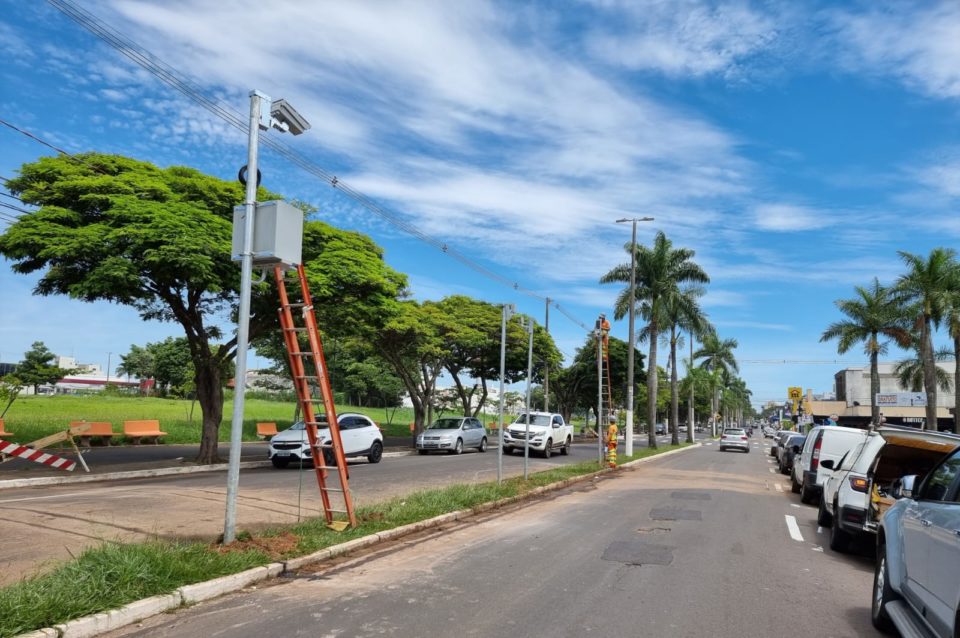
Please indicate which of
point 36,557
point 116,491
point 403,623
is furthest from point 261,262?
point 116,491

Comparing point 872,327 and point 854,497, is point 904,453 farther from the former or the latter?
point 872,327

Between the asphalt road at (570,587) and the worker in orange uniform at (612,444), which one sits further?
the worker in orange uniform at (612,444)

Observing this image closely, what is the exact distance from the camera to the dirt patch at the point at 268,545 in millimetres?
7211

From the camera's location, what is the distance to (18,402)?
37.6 metres

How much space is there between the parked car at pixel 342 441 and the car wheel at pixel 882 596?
574 inches

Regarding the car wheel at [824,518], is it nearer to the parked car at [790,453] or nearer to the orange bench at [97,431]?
the parked car at [790,453]

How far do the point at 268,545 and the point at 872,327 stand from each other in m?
40.1

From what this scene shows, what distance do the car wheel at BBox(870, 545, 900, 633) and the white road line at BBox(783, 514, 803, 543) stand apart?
4.56 m

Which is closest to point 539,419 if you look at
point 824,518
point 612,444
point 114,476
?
point 612,444

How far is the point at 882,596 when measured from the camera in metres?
5.43

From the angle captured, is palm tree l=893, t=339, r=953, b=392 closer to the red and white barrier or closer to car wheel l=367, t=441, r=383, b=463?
car wheel l=367, t=441, r=383, b=463

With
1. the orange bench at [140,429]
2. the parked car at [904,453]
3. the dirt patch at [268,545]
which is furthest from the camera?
the orange bench at [140,429]

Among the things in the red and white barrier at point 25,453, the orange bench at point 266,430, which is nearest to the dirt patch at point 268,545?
the red and white barrier at point 25,453

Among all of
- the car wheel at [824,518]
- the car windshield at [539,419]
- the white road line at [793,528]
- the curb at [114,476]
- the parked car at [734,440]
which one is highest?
the car windshield at [539,419]
